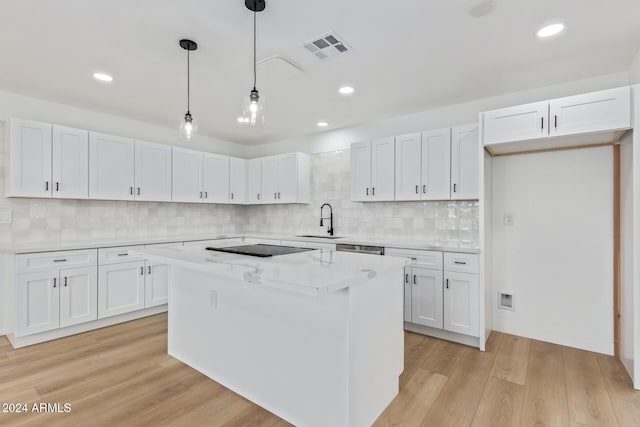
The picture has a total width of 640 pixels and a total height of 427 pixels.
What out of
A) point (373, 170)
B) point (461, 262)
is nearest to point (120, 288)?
point (373, 170)

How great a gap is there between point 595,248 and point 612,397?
4.23 ft

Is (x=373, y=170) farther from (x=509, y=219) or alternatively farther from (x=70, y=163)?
(x=70, y=163)

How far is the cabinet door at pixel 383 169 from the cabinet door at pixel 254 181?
206cm

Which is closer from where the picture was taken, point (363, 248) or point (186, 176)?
point (363, 248)

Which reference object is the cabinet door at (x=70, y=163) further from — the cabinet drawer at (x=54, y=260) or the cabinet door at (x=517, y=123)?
the cabinet door at (x=517, y=123)

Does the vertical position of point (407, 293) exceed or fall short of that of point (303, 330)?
it falls short

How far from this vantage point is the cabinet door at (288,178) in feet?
15.6

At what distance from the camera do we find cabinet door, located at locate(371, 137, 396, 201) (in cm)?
378

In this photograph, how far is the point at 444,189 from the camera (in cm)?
342

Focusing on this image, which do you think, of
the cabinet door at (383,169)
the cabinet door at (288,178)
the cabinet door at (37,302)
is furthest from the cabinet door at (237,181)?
the cabinet door at (37,302)

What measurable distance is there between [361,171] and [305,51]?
1880mm

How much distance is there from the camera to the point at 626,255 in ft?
8.38

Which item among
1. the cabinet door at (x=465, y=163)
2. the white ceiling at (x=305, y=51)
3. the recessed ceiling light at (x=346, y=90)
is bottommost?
the cabinet door at (x=465, y=163)

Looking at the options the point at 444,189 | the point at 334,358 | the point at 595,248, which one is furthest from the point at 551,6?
the point at 334,358
